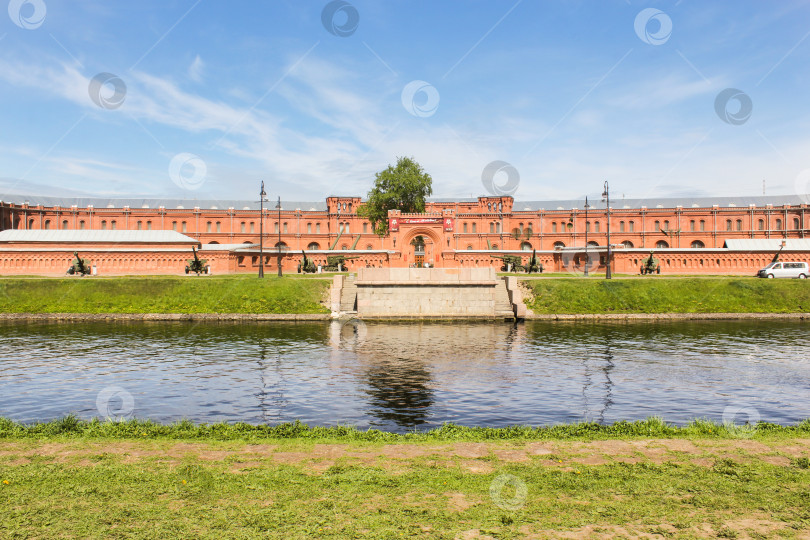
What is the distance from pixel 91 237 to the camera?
6034 cm

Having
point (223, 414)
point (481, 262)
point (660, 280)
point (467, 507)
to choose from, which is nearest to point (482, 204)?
point (481, 262)

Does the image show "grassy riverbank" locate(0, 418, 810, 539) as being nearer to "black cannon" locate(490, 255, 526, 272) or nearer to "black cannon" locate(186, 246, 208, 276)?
"black cannon" locate(186, 246, 208, 276)

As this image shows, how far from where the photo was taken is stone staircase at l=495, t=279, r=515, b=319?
132ft

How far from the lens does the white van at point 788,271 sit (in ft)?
167

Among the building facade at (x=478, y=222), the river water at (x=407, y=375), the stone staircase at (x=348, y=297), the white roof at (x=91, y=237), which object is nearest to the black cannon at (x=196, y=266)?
the white roof at (x=91, y=237)

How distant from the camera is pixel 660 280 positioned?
46219mm

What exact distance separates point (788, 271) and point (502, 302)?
28666 mm

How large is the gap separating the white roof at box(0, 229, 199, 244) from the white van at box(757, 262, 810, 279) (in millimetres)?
55800

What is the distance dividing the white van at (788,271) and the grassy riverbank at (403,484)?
4660 cm

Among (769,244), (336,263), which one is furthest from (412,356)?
(769,244)

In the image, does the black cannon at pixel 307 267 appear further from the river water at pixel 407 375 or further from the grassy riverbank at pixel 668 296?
the river water at pixel 407 375

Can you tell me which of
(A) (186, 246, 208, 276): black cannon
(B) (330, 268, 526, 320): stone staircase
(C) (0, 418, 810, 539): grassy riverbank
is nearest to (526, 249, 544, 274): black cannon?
(B) (330, 268, 526, 320): stone staircase

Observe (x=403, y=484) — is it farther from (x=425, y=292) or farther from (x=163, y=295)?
(x=163, y=295)

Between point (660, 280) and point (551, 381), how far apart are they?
31.3 m
